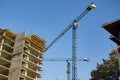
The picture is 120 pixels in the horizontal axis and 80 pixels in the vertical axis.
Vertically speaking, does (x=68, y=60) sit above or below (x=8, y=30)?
below

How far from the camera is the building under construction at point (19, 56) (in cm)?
6862

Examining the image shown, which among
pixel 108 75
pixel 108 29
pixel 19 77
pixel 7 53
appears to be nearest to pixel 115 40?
pixel 108 29

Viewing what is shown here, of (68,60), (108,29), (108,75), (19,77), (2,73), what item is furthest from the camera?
(68,60)

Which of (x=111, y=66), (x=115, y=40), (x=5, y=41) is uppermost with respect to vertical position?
(x=5, y=41)

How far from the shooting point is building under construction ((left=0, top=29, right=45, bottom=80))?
6862 centimetres

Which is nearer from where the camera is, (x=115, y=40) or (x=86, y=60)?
(x=115, y=40)

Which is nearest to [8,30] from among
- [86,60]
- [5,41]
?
[5,41]

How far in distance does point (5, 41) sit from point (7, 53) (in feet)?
13.4

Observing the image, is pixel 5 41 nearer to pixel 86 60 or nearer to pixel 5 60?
pixel 5 60

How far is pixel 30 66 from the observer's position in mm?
74688

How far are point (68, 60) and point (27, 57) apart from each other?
1943 cm

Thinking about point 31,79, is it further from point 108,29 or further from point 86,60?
point 108,29

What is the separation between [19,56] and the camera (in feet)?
235

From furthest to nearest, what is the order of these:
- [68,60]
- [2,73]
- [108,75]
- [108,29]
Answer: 1. [68,60]
2. [2,73]
3. [108,75]
4. [108,29]
